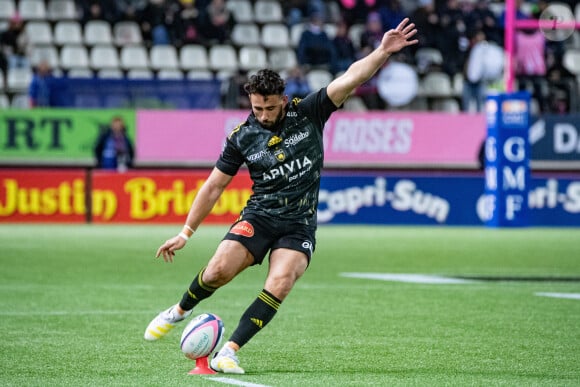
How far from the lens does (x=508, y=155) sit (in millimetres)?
23750

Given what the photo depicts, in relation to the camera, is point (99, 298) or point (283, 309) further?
point (99, 298)

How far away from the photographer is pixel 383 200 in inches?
1042

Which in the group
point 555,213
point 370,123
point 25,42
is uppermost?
point 25,42

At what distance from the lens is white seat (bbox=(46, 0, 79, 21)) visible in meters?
28.7

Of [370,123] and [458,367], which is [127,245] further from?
[458,367]

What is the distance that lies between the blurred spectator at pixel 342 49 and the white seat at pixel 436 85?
1886 mm

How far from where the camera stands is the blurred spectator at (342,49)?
27.2 metres

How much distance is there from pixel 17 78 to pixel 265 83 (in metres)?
19.5

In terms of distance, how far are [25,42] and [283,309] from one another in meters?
16.5

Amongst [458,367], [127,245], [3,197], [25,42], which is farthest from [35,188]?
[458,367]

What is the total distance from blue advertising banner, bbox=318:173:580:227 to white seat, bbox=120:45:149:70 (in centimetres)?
510

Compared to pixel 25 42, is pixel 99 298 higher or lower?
lower

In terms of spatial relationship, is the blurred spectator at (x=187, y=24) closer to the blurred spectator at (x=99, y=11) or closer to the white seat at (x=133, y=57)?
the white seat at (x=133, y=57)

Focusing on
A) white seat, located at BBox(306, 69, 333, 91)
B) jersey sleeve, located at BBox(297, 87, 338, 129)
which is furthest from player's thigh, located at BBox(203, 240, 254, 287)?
white seat, located at BBox(306, 69, 333, 91)
